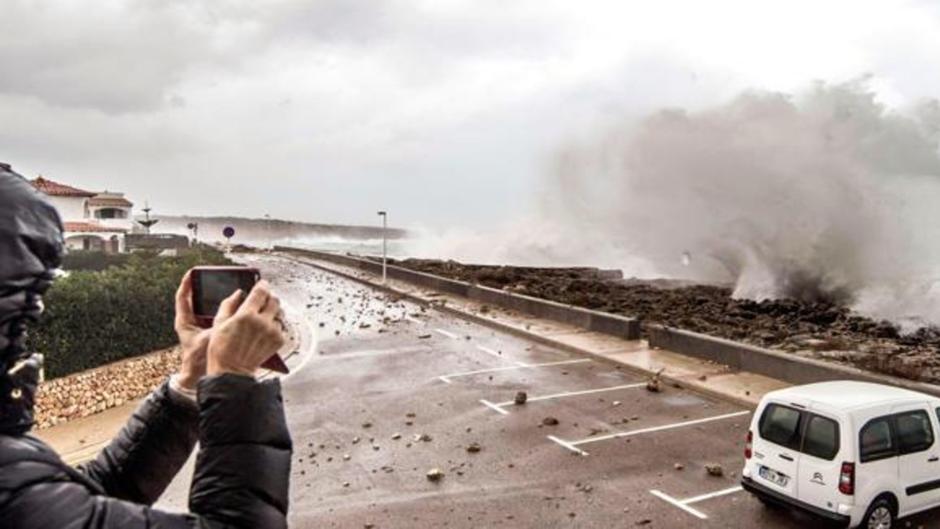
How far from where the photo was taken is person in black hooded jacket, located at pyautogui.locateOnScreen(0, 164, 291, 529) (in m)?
1.56

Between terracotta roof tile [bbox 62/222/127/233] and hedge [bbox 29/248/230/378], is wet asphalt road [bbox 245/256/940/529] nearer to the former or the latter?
hedge [bbox 29/248/230/378]

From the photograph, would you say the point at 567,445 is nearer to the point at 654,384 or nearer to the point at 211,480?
the point at 654,384

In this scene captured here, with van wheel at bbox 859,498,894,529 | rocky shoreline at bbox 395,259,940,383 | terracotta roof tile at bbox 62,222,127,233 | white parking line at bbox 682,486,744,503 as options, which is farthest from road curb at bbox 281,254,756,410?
terracotta roof tile at bbox 62,222,127,233

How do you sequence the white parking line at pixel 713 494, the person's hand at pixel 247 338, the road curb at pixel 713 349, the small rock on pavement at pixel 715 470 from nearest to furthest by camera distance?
1. the person's hand at pixel 247 338
2. the white parking line at pixel 713 494
3. the small rock on pavement at pixel 715 470
4. the road curb at pixel 713 349

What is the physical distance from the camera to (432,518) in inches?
327

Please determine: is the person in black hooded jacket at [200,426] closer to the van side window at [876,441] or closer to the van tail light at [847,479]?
the van tail light at [847,479]

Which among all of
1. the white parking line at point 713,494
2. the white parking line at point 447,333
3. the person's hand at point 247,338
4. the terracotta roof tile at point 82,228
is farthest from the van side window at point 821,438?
the terracotta roof tile at point 82,228

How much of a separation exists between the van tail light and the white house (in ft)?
106

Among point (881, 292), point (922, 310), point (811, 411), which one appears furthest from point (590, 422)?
point (881, 292)

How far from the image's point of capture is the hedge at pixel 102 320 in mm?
13648

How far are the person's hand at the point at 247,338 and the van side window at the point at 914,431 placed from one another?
836 cm

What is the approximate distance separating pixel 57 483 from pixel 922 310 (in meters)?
30.0

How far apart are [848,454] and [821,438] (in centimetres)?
36

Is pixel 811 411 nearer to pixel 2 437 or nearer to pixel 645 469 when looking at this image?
pixel 645 469
